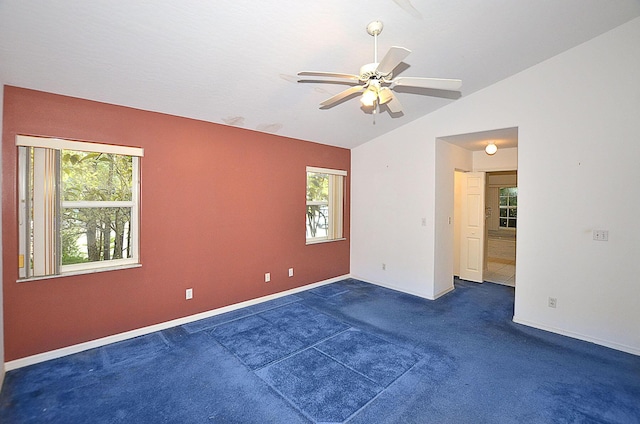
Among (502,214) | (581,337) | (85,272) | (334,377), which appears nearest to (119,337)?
(85,272)

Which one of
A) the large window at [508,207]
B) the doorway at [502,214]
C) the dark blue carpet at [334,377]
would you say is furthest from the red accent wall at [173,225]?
the large window at [508,207]

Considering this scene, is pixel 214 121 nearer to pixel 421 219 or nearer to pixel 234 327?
pixel 234 327

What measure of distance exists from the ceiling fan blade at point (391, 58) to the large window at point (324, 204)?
10.2ft

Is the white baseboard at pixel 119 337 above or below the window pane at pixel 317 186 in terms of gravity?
below

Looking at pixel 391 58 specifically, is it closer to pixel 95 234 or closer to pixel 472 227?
pixel 95 234

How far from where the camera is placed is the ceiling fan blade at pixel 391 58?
1756mm

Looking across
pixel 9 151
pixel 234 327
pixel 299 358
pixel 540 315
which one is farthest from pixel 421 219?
pixel 9 151

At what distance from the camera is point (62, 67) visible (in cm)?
243

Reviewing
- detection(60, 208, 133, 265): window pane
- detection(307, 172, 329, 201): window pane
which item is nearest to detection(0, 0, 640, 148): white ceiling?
detection(60, 208, 133, 265): window pane

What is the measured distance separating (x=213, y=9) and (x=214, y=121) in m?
1.81

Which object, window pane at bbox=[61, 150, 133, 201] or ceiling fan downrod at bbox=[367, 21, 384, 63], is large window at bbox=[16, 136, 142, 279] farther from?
ceiling fan downrod at bbox=[367, 21, 384, 63]

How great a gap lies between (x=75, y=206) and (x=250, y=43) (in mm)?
2384

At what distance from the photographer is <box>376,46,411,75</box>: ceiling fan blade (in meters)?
1.76

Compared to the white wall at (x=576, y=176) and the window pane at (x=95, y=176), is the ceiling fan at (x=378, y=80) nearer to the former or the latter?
the white wall at (x=576, y=176)
